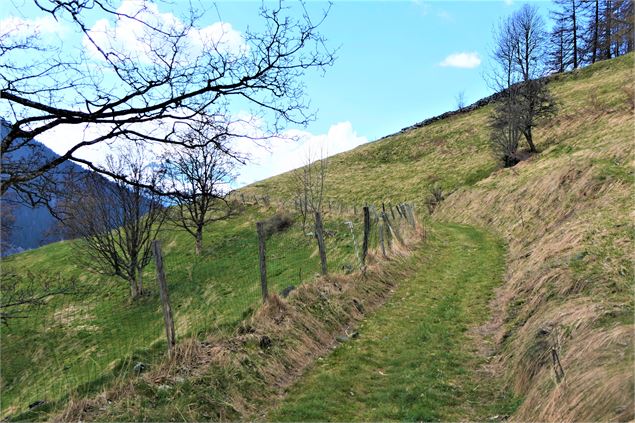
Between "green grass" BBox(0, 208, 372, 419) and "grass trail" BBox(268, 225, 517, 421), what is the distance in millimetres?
2291

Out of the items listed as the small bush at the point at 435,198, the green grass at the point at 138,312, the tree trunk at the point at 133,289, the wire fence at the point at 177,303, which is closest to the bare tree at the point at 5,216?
the green grass at the point at 138,312

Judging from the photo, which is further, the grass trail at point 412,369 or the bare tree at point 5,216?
the bare tree at point 5,216

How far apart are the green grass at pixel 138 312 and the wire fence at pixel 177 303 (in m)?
0.05

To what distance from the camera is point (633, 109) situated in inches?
874

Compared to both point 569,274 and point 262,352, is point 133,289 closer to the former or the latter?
point 262,352

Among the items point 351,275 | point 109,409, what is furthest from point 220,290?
point 109,409

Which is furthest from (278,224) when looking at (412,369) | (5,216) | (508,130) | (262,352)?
(412,369)

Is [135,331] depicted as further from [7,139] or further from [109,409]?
[7,139]

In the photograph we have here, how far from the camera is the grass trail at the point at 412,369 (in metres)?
5.04

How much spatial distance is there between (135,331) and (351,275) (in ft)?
32.8

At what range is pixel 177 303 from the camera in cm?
1862

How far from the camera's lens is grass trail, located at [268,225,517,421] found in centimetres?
504

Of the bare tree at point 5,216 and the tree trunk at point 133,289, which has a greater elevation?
the bare tree at point 5,216

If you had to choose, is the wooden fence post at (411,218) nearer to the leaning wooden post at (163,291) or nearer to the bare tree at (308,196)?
the bare tree at (308,196)
